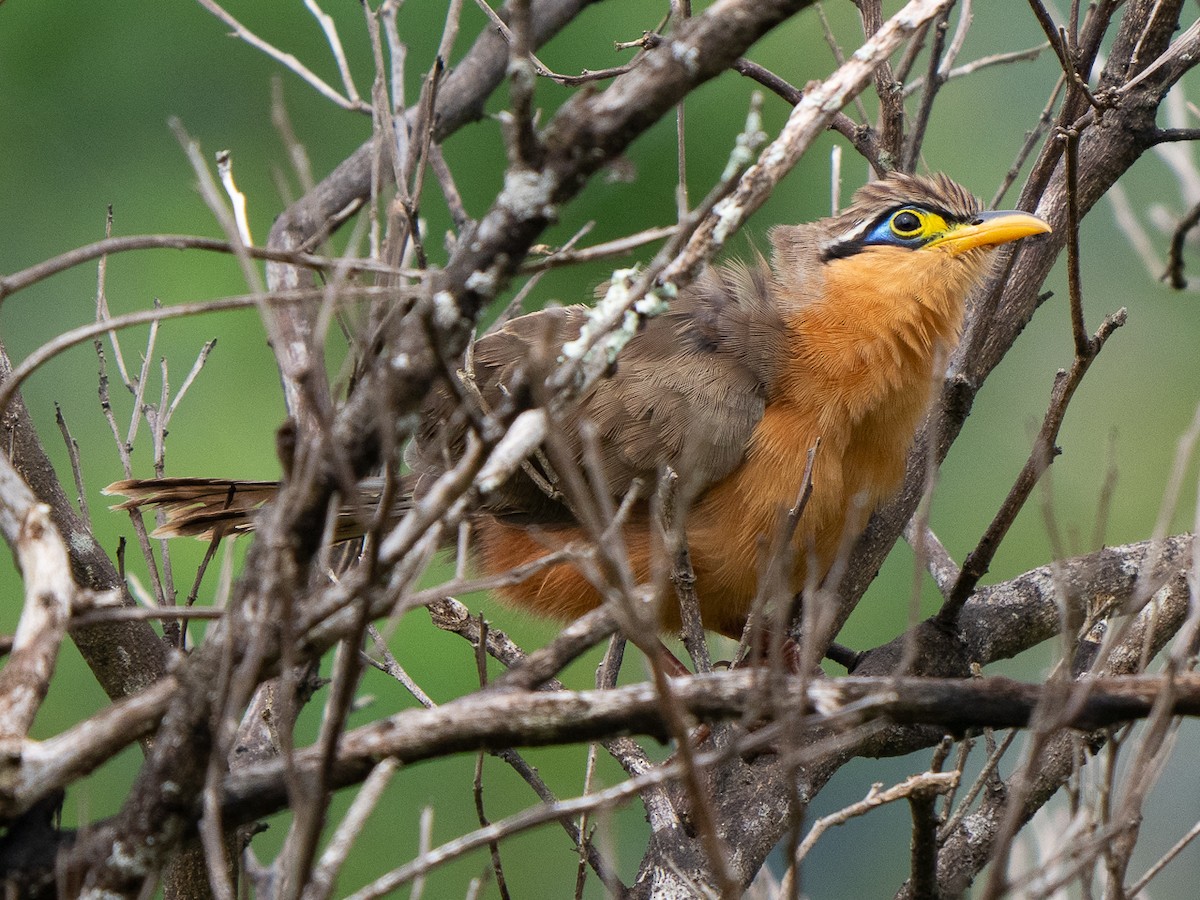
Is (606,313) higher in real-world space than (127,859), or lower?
higher

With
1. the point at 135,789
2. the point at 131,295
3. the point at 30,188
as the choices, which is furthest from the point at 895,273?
the point at 30,188

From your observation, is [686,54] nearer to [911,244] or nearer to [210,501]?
[911,244]

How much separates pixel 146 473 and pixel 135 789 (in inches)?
199

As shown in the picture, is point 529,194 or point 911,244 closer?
point 529,194

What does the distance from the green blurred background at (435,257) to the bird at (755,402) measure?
2.22m

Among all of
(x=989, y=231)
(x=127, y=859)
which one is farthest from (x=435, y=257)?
(x=127, y=859)

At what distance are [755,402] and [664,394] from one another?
0.28 m

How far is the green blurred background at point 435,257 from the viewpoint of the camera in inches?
263

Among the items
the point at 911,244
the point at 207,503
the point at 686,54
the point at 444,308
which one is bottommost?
the point at 207,503

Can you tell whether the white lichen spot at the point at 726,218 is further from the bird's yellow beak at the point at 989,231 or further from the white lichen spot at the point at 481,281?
the bird's yellow beak at the point at 989,231

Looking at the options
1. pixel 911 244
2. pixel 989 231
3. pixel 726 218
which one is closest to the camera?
pixel 726 218

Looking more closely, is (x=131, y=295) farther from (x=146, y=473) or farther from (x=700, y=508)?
(x=700, y=508)

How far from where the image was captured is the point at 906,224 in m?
4.12

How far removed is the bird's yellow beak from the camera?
11.8 feet
